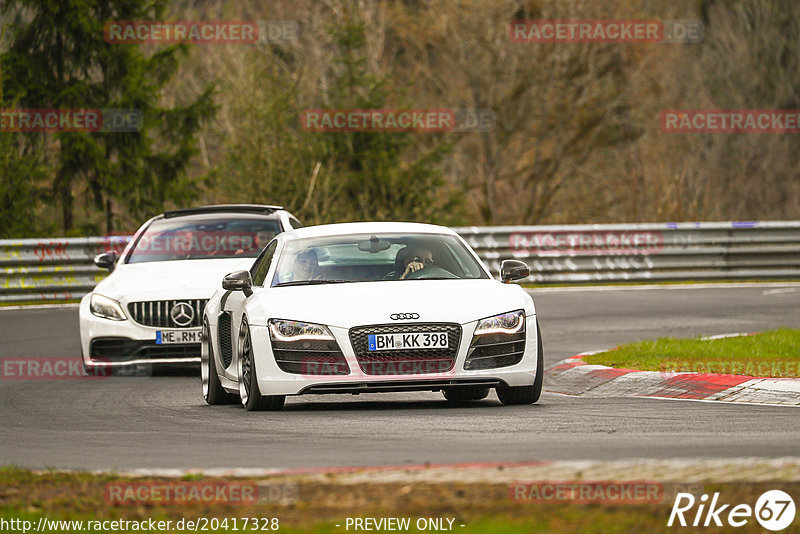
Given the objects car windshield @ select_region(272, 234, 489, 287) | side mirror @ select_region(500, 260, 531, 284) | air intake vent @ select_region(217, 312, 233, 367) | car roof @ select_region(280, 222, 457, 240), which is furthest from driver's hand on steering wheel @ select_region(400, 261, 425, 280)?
air intake vent @ select_region(217, 312, 233, 367)

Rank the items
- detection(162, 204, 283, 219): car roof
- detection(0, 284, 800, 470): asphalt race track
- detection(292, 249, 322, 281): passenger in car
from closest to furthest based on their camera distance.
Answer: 1. detection(0, 284, 800, 470): asphalt race track
2. detection(292, 249, 322, 281): passenger in car
3. detection(162, 204, 283, 219): car roof

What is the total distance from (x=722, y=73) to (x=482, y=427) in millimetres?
39853

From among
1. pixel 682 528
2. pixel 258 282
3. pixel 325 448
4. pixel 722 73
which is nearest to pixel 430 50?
pixel 722 73

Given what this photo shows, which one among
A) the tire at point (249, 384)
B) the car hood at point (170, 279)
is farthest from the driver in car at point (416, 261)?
the car hood at point (170, 279)

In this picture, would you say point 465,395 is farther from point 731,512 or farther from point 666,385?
point 731,512

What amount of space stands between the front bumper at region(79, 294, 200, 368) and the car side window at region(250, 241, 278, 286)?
2258 millimetres

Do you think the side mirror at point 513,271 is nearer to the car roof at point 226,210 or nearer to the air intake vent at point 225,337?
the air intake vent at point 225,337

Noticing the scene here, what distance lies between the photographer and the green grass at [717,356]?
42.3 feet

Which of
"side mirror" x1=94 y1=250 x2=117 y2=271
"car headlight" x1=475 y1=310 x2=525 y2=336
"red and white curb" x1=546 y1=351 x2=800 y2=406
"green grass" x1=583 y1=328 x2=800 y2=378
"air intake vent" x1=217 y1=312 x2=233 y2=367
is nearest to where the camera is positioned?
"car headlight" x1=475 y1=310 x2=525 y2=336

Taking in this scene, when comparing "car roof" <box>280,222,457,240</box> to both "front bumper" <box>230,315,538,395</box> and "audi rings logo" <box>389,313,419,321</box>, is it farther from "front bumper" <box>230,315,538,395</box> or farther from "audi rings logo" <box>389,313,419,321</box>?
"audi rings logo" <box>389,313,419,321</box>

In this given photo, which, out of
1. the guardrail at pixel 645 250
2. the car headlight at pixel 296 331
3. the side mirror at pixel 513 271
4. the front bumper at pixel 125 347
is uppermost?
the side mirror at pixel 513 271

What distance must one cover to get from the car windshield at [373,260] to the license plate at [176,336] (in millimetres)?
2744

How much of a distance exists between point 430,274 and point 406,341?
1.10m

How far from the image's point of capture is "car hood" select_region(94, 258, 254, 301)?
1476cm
